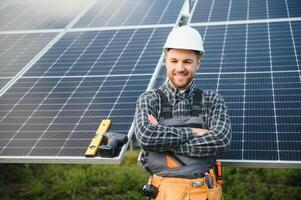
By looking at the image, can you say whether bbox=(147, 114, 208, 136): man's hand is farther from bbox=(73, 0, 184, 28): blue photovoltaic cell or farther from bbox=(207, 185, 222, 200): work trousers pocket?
bbox=(73, 0, 184, 28): blue photovoltaic cell

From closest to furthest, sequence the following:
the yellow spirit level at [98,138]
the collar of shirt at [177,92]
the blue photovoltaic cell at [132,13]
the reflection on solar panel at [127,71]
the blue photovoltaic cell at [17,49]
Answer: the collar of shirt at [177,92] → the yellow spirit level at [98,138] → the reflection on solar panel at [127,71] → the blue photovoltaic cell at [17,49] → the blue photovoltaic cell at [132,13]

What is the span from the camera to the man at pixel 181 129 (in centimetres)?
458

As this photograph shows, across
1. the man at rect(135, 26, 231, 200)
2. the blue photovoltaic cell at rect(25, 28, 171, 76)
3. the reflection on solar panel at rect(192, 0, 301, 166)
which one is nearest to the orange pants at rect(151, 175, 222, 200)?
the man at rect(135, 26, 231, 200)

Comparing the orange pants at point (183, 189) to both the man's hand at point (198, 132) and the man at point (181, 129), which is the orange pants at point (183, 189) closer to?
the man at point (181, 129)

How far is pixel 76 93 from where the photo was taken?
722 centimetres

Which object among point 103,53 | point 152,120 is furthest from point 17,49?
point 152,120

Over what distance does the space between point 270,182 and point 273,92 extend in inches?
197

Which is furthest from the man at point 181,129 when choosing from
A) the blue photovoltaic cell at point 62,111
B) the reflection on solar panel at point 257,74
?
the blue photovoltaic cell at point 62,111

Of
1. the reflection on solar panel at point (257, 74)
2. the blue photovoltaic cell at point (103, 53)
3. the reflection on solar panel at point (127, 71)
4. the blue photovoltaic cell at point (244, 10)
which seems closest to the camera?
the reflection on solar panel at point (257, 74)

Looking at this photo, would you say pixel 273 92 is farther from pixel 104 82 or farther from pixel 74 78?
pixel 74 78

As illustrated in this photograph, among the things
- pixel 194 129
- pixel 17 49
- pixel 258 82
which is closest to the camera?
pixel 194 129

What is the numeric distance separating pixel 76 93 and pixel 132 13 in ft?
12.5

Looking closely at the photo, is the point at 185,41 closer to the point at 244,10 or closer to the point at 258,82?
the point at 258,82

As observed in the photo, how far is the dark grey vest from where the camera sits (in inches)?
182
